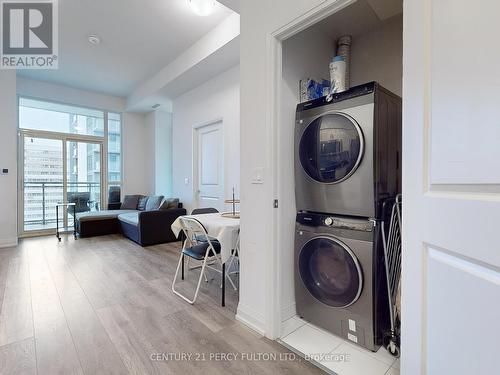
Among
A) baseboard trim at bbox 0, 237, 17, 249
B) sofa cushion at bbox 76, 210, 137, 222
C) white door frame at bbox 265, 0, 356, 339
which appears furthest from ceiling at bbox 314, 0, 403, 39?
baseboard trim at bbox 0, 237, 17, 249

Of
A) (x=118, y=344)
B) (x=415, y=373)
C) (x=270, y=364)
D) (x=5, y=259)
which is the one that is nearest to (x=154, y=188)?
(x=5, y=259)

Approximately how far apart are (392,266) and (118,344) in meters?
1.86

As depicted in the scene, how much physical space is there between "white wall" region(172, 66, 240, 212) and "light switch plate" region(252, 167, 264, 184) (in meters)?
1.88

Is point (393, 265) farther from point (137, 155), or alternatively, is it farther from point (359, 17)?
point (137, 155)

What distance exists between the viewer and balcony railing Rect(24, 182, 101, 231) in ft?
16.6

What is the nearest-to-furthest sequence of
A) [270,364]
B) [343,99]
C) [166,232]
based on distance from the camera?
[270,364]
[343,99]
[166,232]

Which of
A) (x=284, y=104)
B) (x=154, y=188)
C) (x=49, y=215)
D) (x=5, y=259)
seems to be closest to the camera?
(x=284, y=104)

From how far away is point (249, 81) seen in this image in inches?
75.1

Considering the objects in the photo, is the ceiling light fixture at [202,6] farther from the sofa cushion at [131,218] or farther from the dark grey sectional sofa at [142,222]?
the sofa cushion at [131,218]

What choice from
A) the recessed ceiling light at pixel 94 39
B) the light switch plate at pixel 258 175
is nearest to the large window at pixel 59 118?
the recessed ceiling light at pixel 94 39

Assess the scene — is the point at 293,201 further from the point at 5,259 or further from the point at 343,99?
the point at 5,259

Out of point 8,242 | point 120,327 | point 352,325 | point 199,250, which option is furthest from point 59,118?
point 352,325

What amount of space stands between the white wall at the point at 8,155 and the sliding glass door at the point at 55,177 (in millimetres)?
840

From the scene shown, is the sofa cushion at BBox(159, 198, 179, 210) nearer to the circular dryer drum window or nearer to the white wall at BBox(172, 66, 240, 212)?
the white wall at BBox(172, 66, 240, 212)
